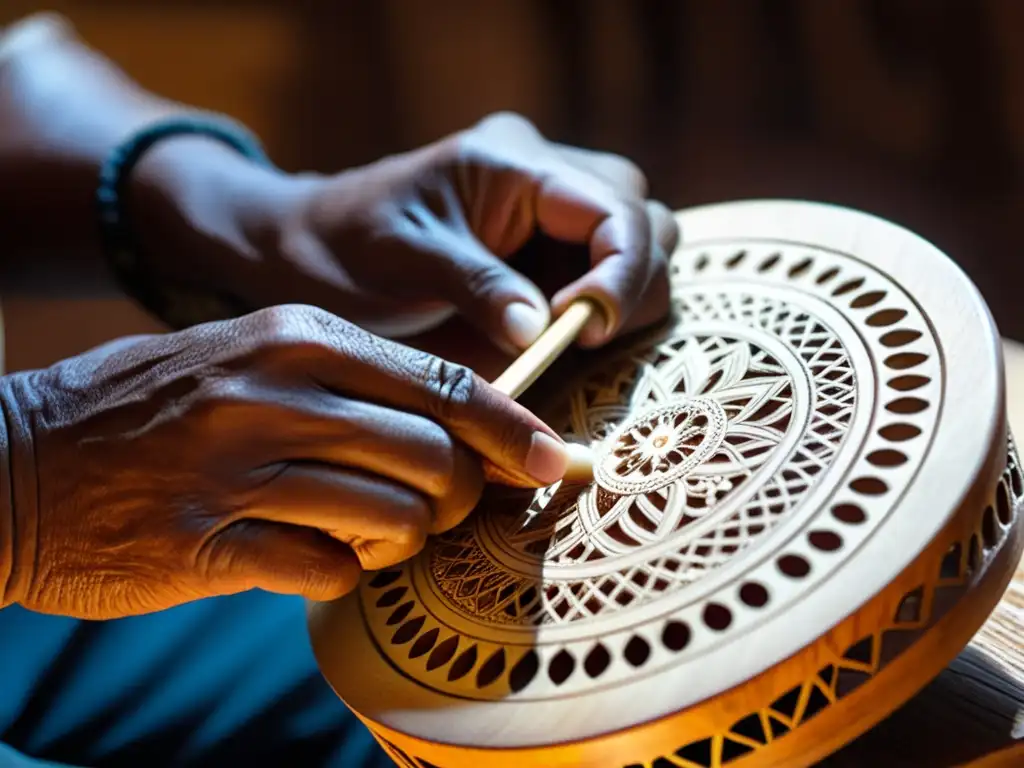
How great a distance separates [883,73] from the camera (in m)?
1.09

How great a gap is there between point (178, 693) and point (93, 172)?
53cm

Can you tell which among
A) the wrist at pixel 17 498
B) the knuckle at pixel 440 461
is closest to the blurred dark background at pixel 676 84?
the knuckle at pixel 440 461

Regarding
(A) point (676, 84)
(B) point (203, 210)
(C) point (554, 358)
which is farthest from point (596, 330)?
(A) point (676, 84)

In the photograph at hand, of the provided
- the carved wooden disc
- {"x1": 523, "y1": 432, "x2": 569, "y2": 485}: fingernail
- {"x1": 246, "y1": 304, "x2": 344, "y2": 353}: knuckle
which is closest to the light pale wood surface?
the carved wooden disc

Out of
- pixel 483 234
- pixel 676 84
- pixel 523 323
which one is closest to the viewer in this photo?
pixel 523 323

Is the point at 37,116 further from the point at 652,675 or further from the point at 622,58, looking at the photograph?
the point at 652,675

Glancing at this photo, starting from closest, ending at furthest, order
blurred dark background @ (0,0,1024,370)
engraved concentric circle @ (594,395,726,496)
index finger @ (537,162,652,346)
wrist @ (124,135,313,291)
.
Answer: engraved concentric circle @ (594,395,726,496) → index finger @ (537,162,652,346) → wrist @ (124,135,313,291) → blurred dark background @ (0,0,1024,370)

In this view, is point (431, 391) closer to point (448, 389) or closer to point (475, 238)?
point (448, 389)

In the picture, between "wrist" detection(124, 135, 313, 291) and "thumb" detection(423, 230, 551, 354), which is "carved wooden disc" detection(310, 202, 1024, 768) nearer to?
"thumb" detection(423, 230, 551, 354)

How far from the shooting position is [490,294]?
24.6 inches

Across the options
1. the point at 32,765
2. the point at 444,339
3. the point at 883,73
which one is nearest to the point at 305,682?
the point at 32,765

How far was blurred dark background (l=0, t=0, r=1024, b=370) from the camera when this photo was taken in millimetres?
1060

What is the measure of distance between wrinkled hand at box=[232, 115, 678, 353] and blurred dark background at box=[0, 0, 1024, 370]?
1.63 ft

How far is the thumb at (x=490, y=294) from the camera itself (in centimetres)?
60
